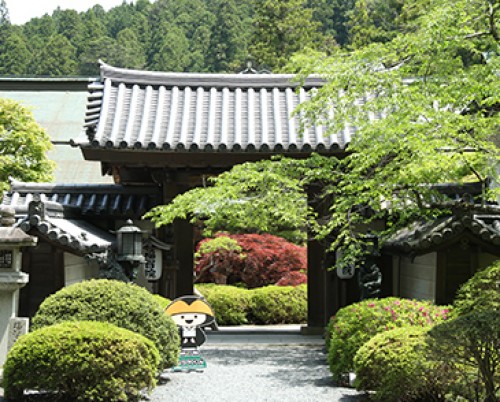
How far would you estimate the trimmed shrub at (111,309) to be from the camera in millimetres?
8945

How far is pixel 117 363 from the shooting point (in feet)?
25.5

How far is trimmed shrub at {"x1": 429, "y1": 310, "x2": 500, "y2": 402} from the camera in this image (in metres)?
6.67

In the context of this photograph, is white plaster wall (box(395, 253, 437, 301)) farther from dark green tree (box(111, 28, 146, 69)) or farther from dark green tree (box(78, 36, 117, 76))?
dark green tree (box(111, 28, 146, 69))

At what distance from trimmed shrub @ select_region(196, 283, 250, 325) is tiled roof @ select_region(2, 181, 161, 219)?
4.40 meters

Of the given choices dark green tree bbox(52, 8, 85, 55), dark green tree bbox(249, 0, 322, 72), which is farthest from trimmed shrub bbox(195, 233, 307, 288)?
dark green tree bbox(52, 8, 85, 55)

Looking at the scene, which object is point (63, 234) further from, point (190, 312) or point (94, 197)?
point (94, 197)

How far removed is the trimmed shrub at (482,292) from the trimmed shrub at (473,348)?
1612mm

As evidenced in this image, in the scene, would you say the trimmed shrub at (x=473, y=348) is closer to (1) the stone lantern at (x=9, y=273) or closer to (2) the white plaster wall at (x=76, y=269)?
(1) the stone lantern at (x=9, y=273)

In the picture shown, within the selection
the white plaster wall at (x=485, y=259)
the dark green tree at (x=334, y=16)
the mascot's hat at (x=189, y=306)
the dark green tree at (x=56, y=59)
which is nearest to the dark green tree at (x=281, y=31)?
the dark green tree at (x=334, y=16)

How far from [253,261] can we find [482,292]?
44.9ft

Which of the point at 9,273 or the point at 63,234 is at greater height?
the point at 63,234

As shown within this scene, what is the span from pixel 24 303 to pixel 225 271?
420 inches

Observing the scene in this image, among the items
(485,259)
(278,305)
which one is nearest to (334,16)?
(278,305)

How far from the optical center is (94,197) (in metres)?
15.4
